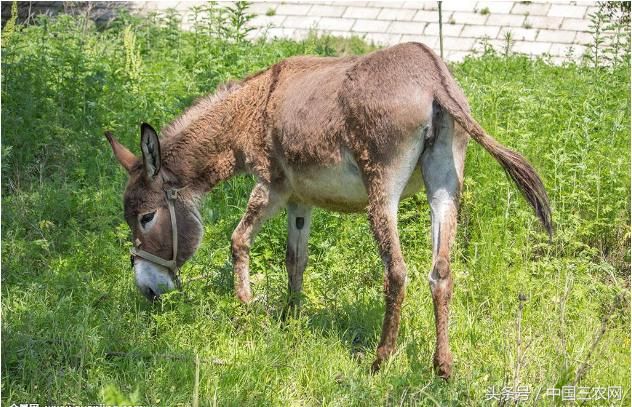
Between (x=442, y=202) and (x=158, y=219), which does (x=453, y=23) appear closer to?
(x=158, y=219)

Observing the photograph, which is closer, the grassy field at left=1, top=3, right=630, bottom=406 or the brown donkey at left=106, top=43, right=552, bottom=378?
the grassy field at left=1, top=3, right=630, bottom=406

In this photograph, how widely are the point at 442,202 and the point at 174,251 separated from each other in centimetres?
200

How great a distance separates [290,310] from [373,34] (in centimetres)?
734

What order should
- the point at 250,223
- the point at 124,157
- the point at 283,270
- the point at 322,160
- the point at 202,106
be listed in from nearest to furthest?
the point at 322,160 < the point at 250,223 < the point at 124,157 < the point at 202,106 < the point at 283,270

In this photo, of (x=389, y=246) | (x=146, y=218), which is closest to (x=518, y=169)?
(x=389, y=246)

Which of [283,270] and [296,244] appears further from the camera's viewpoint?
[283,270]

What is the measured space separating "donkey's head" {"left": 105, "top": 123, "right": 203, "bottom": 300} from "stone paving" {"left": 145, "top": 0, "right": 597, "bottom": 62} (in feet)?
19.1

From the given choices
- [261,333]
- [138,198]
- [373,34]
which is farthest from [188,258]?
[373,34]

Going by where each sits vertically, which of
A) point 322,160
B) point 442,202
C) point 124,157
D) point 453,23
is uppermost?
point 322,160

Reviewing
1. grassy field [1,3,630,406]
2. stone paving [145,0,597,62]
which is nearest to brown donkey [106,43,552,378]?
grassy field [1,3,630,406]

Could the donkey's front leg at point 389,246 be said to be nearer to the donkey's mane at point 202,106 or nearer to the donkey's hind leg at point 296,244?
the donkey's hind leg at point 296,244

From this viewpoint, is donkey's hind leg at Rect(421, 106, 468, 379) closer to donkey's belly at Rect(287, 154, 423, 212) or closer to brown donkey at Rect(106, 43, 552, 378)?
brown donkey at Rect(106, 43, 552, 378)

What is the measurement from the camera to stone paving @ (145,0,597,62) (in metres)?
12.2

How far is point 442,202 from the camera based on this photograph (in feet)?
17.6
